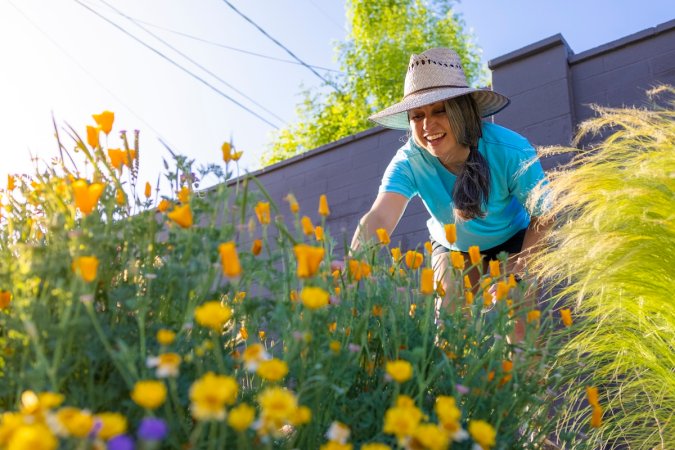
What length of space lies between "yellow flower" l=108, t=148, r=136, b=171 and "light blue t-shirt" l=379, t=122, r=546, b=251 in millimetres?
1225

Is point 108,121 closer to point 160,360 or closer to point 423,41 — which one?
point 160,360

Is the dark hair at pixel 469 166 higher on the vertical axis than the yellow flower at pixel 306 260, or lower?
higher

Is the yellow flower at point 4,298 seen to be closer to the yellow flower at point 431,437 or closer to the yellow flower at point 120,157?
the yellow flower at point 120,157

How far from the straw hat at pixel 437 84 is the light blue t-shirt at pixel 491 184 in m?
0.15

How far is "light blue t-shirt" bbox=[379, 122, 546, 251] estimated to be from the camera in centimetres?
234

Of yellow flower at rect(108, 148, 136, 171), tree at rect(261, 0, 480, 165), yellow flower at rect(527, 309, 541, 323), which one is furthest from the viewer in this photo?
tree at rect(261, 0, 480, 165)

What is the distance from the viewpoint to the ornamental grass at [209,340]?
76cm

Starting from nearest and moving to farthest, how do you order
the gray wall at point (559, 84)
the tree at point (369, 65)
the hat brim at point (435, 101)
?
the hat brim at point (435, 101)
the gray wall at point (559, 84)
the tree at point (369, 65)

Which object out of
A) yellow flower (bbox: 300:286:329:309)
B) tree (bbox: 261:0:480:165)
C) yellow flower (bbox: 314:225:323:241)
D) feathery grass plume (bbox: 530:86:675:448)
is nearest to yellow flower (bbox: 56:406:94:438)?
yellow flower (bbox: 300:286:329:309)

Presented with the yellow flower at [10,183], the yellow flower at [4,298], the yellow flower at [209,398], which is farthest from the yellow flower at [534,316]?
the yellow flower at [10,183]

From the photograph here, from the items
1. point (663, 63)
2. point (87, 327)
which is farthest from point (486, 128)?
point (87, 327)

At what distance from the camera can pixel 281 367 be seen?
74 centimetres

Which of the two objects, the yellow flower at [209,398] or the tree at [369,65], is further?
the tree at [369,65]

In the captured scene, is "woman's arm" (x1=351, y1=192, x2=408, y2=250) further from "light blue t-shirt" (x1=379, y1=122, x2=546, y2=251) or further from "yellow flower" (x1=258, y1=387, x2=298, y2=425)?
"yellow flower" (x1=258, y1=387, x2=298, y2=425)
